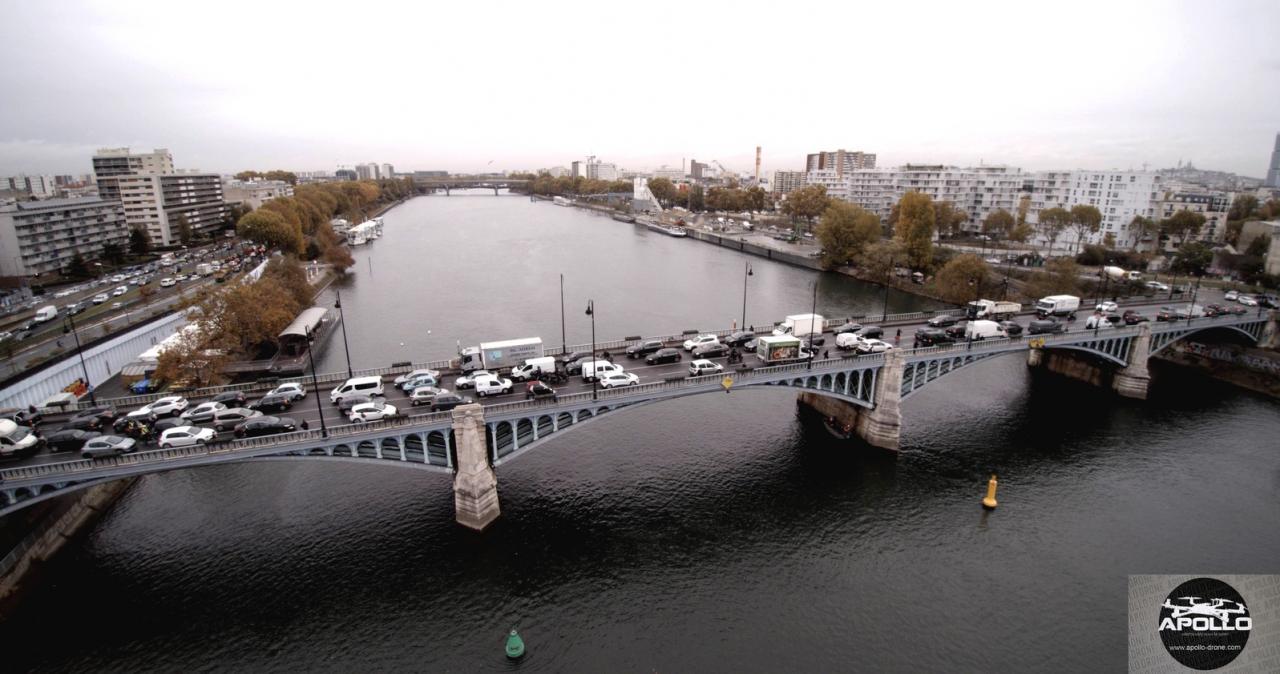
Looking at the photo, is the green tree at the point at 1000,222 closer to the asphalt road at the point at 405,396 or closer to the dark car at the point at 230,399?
the asphalt road at the point at 405,396

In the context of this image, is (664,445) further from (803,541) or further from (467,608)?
(467,608)

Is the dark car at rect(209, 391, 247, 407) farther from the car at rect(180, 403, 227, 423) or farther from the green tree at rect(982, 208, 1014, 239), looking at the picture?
the green tree at rect(982, 208, 1014, 239)

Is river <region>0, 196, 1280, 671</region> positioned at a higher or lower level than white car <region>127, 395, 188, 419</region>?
lower

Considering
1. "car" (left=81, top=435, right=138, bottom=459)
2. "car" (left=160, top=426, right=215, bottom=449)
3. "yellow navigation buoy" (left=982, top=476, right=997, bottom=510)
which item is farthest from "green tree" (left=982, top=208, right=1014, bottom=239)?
"car" (left=81, top=435, right=138, bottom=459)

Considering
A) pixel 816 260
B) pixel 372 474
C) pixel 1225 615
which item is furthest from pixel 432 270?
pixel 1225 615

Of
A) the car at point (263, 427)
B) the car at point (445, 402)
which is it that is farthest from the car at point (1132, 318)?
the car at point (263, 427)

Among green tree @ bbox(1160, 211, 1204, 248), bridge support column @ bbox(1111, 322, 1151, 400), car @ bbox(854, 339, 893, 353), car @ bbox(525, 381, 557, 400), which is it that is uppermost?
green tree @ bbox(1160, 211, 1204, 248)

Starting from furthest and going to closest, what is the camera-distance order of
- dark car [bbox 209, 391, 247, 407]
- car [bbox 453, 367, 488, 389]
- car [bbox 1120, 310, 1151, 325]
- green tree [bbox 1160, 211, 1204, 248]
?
1. green tree [bbox 1160, 211, 1204, 248]
2. car [bbox 1120, 310, 1151, 325]
3. car [bbox 453, 367, 488, 389]
4. dark car [bbox 209, 391, 247, 407]
